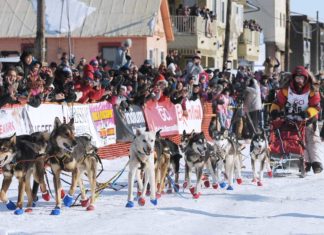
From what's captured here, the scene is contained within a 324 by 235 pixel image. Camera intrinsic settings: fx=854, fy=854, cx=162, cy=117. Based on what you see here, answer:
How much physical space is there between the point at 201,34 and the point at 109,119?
1922 cm

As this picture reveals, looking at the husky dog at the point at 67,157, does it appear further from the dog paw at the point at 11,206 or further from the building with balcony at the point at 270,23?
the building with balcony at the point at 270,23

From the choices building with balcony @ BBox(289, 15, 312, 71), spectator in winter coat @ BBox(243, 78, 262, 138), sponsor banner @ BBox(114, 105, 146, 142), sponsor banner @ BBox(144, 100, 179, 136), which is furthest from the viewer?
building with balcony @ BBox(289, 15, 312, 71)

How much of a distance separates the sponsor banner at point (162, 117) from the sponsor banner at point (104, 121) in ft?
4.37

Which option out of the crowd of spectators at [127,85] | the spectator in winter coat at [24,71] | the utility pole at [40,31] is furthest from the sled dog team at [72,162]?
the utility pole at [40,31]

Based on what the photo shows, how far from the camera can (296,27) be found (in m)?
72.5

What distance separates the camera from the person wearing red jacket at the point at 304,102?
41.6 feet

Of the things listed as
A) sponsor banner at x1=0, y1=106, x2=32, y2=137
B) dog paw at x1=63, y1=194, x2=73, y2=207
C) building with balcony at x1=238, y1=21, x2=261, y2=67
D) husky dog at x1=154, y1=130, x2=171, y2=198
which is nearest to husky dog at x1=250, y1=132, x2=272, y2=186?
husky dog at x1=154, y1=130, x2=171, y2=198

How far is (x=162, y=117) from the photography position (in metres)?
17.6

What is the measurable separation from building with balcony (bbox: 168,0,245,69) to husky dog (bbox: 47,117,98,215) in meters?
24.1

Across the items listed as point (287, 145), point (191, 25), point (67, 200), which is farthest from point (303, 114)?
point (191, 25)

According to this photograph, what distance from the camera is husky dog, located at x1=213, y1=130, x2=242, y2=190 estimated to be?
11.7m

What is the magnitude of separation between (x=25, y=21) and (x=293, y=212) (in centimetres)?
2100

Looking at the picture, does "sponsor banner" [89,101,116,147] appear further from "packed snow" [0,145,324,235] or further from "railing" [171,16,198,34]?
"railing" [171,16,198,34]

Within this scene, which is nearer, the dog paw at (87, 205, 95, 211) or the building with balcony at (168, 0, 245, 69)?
the dog paw at (87, 205, 95, 211)
